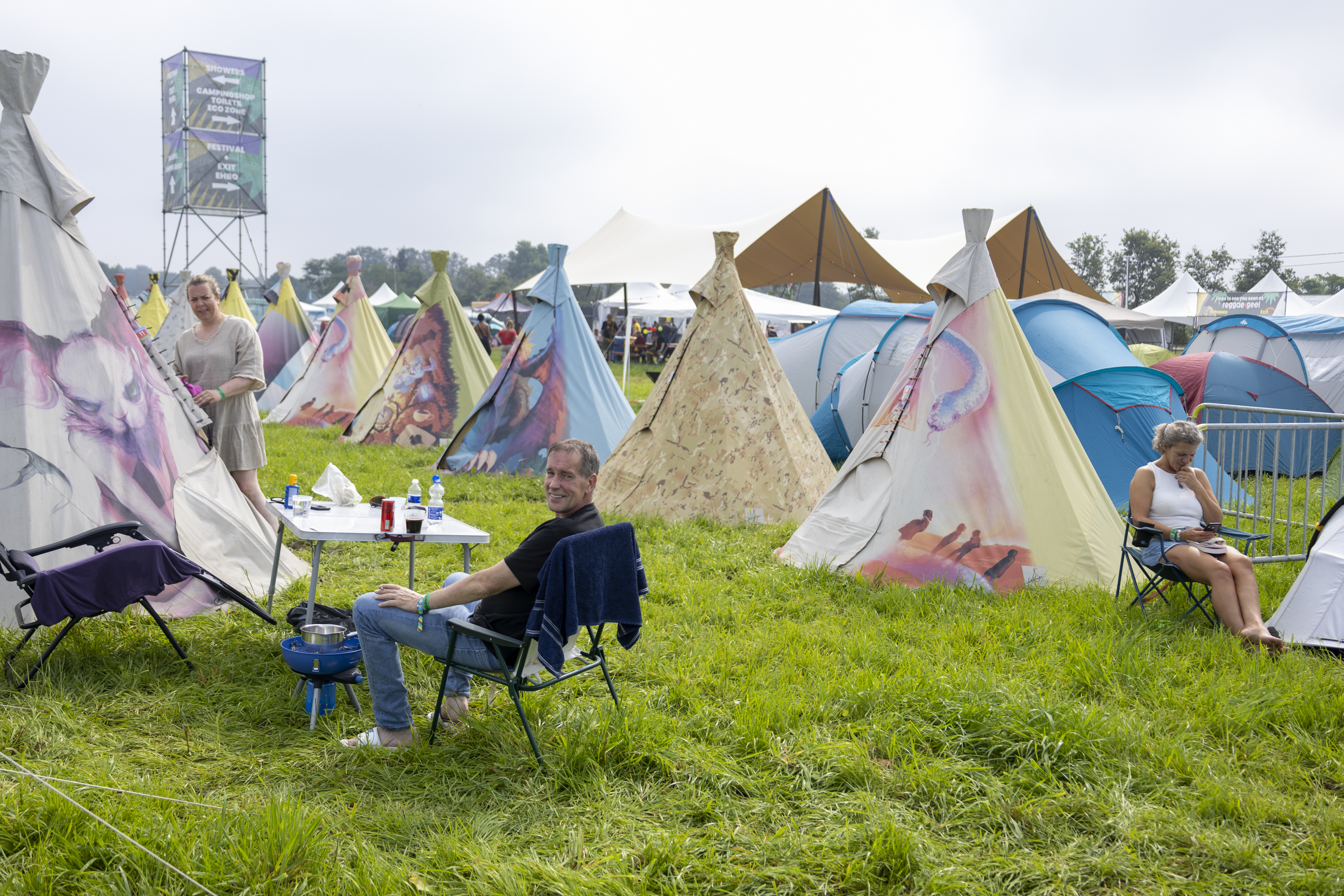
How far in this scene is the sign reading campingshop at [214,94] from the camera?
29.5 meters

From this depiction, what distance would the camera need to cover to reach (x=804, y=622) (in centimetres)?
495

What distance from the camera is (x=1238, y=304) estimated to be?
29.9 meters

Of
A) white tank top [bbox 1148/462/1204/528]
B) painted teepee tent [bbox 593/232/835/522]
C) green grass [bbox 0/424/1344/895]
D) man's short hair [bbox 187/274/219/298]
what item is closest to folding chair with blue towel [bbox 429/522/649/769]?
green grass [bbox 0/424/1344/895]

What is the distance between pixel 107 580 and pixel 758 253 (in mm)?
14492

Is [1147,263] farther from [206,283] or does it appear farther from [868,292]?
[206,283]

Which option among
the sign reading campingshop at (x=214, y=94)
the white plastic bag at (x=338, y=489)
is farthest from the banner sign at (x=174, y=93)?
the white plastic bag at (x=338, y=489)

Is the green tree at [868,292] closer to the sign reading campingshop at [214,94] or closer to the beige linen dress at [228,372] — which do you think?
the beige linen dress at [228,372]

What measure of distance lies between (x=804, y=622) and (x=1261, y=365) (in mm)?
9131

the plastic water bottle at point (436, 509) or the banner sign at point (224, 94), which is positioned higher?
the banner sign at point (224, 94)

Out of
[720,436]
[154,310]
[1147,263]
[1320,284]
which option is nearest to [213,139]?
[154,310]

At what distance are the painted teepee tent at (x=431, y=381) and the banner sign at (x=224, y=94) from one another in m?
23.4

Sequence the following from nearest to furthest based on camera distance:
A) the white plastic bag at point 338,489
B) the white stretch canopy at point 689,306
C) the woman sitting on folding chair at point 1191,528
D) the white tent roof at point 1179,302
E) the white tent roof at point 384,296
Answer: the woman sitting on folding chair at point 1191,528, the white plastic bag at point 338,489, the white stretch canopy at point 689,306, the white tent roof at point 1179,302, the white tent roof at point 384,296

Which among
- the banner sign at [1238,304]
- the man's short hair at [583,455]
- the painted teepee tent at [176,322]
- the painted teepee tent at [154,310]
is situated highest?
the banner sign at [1238,304]

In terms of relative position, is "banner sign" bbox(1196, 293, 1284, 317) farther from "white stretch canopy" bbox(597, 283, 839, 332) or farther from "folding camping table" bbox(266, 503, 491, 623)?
"folding camping table" bbox(266, 503, 491, 623)
